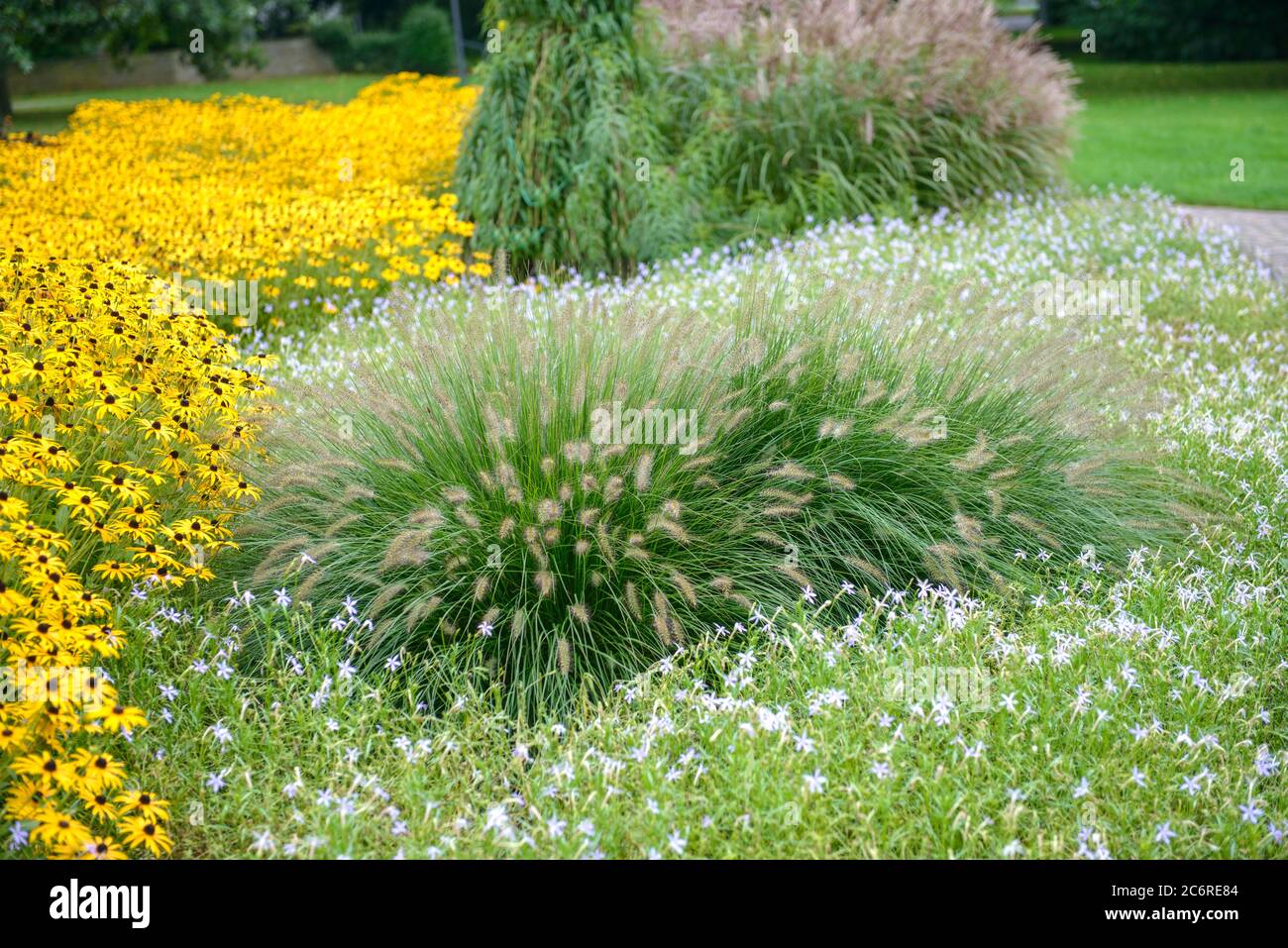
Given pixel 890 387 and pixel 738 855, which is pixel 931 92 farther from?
pixel 738 855

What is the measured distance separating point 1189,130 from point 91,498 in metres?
21.0

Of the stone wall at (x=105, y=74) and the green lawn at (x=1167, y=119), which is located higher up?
the stone wall at (x=105, y=74)

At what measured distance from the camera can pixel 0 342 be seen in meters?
3.75

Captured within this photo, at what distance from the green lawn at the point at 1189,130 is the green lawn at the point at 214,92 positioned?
17094 millimetres

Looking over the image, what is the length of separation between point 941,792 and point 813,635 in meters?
0.70

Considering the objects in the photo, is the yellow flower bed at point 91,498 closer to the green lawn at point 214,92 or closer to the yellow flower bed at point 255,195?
the yellow flower bed at point 255,195

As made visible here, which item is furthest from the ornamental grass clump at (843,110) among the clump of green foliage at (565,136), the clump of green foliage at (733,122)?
the clump of green foliage at (565,136)

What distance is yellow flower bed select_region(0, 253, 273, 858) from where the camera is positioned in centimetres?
268

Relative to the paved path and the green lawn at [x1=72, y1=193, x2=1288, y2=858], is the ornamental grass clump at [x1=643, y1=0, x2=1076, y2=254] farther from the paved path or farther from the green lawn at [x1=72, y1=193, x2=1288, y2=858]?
the green lawn at [x1=72, y1=193, x2=1288, y2=858]

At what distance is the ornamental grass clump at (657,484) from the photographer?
3604 millimetres

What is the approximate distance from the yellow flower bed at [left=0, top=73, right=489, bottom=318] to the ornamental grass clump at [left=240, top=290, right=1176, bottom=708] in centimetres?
226

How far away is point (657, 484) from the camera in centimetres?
374
